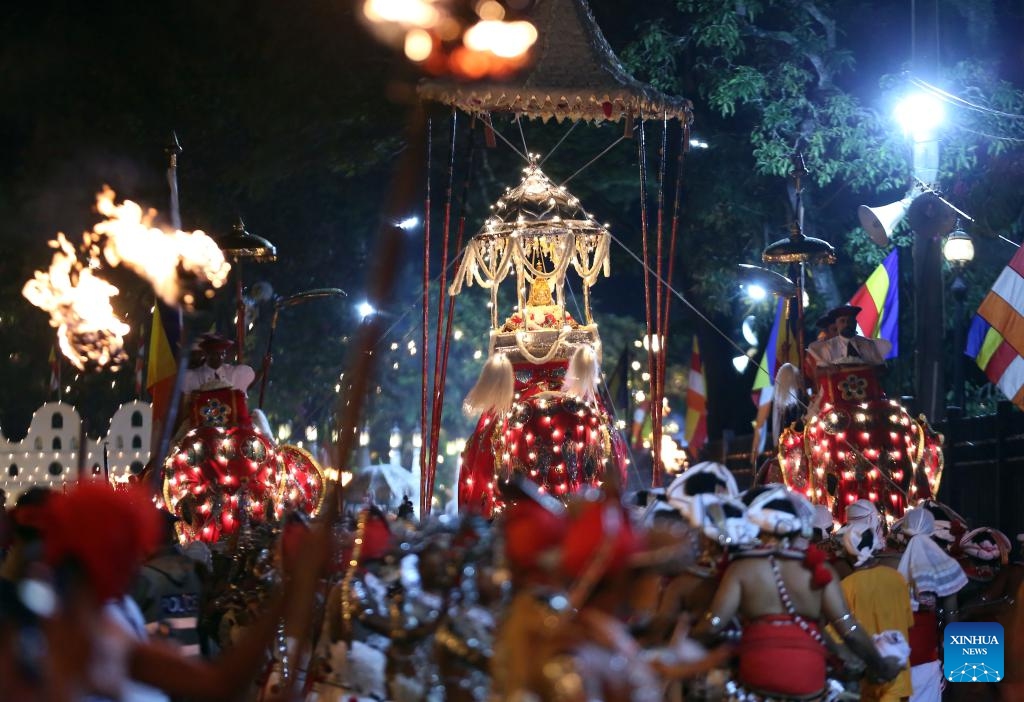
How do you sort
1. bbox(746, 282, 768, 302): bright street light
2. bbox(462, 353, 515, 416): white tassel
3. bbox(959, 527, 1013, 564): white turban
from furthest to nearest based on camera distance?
1. bbox(746, 282, 768, 302): bright street light
2. bbox(462, 353, 515, 416): white tassel
3. bbox(959, 527, 1013, 564): white turban

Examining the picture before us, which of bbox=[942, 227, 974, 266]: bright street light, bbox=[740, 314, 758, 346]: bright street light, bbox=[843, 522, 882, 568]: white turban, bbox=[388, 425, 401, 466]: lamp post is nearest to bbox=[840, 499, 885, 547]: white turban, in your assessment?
bbox=[843, 522, 882, 568]: white turban

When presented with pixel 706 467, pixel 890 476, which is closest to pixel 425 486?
pixel 890 476

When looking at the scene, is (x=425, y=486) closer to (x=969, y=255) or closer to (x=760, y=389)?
(x=969, y=255)

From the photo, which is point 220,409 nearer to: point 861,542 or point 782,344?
point 861,542

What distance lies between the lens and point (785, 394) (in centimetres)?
1709

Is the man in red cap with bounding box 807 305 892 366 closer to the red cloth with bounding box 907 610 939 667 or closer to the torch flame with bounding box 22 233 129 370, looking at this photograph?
the red cloth with bounding box 907 610 939 667

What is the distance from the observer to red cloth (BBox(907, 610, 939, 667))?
11594mm

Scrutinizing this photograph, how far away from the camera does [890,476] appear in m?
15.1

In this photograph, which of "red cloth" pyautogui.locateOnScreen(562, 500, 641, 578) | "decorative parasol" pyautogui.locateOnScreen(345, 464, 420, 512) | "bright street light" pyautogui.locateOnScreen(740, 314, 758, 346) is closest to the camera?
"red cloth" pyautogui.locateOnScreen(562, 500, 641, 578)

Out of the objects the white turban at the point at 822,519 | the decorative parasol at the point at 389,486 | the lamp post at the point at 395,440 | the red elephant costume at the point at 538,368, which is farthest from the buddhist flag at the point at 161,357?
the lamp post at the point at 395,440

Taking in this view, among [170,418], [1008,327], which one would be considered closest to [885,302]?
[1008,327]

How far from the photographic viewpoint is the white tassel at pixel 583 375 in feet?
52.2

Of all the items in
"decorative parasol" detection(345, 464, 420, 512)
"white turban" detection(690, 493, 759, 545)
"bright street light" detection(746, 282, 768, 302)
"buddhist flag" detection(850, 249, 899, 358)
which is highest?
"bright street light" detection(746, 282, 768, 302)

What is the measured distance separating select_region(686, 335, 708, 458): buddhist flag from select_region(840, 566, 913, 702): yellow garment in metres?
16.7
